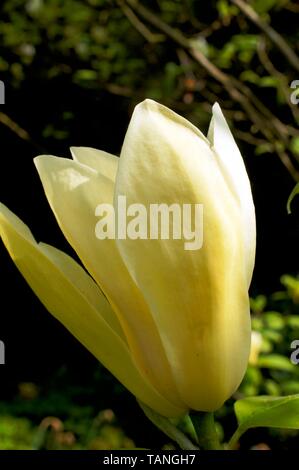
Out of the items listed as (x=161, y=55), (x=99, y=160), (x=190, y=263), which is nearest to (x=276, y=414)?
(x=190, y=263)

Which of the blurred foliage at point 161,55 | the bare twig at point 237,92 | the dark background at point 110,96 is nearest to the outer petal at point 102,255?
the bare twig at point 237,92

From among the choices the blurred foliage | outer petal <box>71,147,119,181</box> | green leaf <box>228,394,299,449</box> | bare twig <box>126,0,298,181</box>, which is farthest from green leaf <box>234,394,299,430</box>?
the blurred foliage

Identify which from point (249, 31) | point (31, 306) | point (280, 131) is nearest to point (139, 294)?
point (280, 131)

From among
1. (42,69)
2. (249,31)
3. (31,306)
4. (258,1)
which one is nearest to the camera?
(258,1)

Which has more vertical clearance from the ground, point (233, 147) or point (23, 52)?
point (23, 52)

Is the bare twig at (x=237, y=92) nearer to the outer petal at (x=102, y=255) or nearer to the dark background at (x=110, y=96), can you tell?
the dark background at (x=110, y=96)

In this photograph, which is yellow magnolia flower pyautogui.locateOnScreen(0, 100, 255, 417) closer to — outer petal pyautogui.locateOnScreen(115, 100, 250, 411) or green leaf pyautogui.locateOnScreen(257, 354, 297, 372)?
outer petal pyautogui.locateOnScreen(115, 100, 250, 411)
